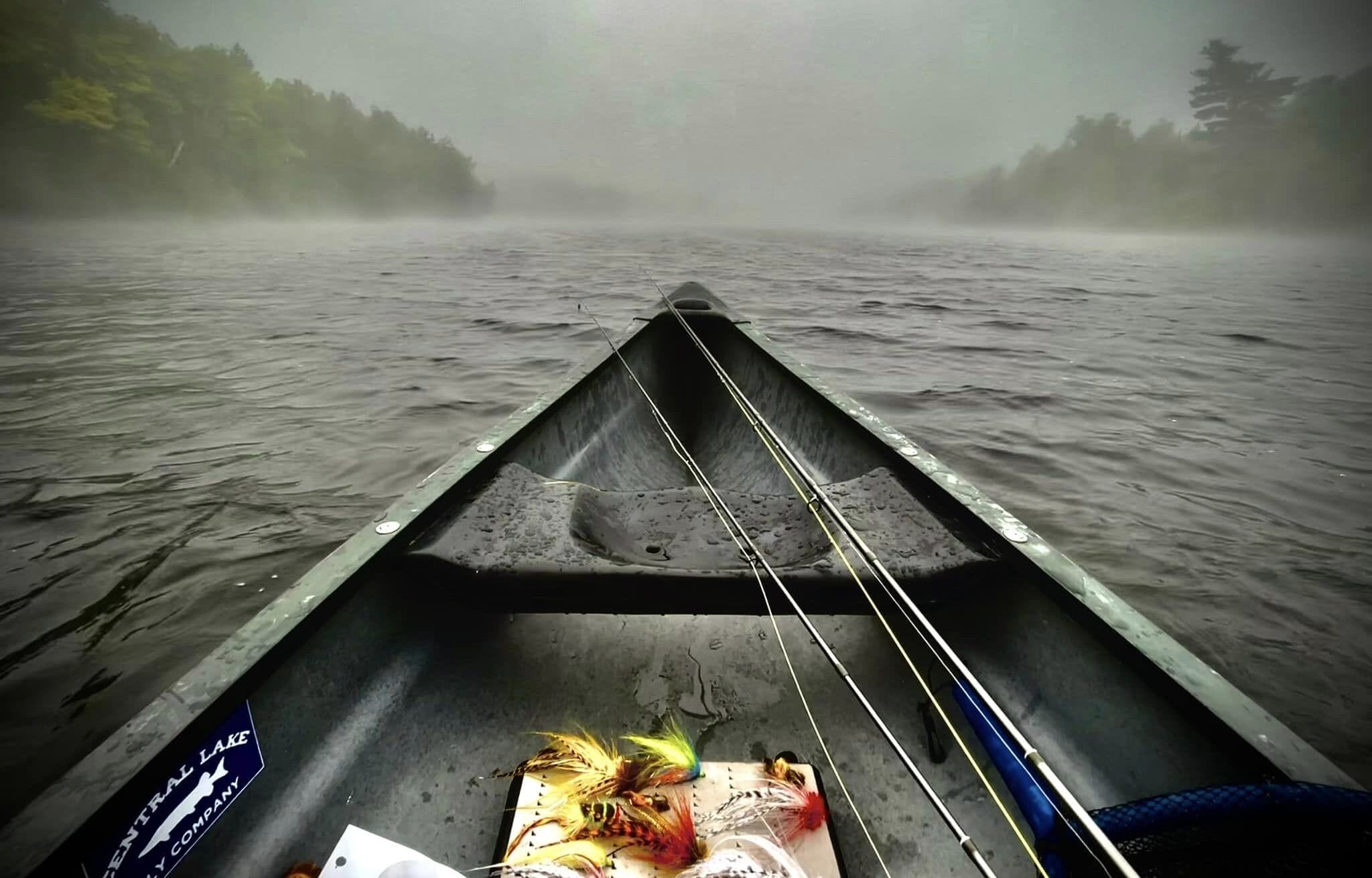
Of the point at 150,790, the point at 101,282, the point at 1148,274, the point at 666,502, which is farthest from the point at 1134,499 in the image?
the point at 1148,274

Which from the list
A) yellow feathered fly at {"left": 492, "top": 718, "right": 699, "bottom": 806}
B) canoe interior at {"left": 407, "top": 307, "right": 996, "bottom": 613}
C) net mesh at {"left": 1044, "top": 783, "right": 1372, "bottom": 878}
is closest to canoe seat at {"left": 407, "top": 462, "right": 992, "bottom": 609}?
canoe interior at {"left": 407, "top": 307, "right": 996, "bottom": 613}

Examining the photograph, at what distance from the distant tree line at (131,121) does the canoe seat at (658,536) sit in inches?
2072

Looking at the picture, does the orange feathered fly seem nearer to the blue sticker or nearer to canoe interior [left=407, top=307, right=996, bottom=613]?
canoe interior [left=407, top=307, right=996, bottom=613]

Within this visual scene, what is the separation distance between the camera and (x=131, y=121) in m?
38.4

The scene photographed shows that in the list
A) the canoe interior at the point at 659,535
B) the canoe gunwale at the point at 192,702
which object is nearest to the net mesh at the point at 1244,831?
the canoe interior at the point at 659,535

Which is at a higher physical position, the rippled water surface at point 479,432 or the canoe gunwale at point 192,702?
the canoe gunwale at point 192,702

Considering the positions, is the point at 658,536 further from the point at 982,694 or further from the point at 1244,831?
the point at 1244,831

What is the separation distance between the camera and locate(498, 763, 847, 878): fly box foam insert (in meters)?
1.31

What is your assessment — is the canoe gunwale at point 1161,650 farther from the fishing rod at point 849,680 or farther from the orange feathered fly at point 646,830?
the orange feathered fly at point 646,830

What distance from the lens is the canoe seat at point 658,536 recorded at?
177 centimetres

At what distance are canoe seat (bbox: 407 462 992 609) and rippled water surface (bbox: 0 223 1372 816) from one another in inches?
89.3

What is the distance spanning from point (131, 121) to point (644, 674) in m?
56.5

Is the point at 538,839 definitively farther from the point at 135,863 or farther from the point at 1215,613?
the point at 1215,613

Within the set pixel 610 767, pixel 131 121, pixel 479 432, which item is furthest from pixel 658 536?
pixel 131 121
